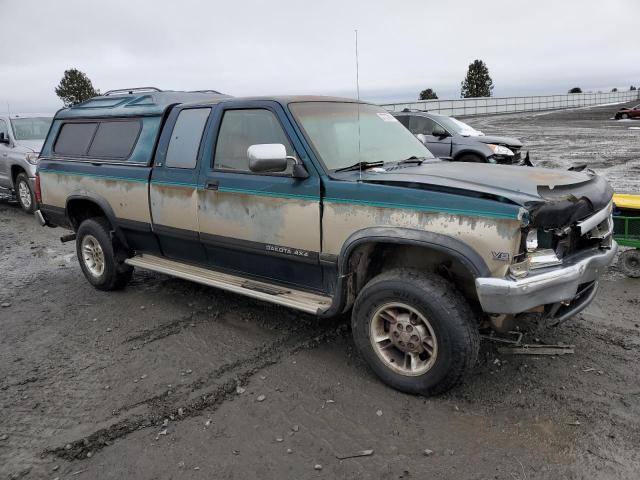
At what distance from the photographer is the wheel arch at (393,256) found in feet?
10.5

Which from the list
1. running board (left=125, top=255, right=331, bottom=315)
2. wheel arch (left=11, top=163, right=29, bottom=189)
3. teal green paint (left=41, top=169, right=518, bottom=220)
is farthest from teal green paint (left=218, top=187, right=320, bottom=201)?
wheel arch (left=11, top=163, right=29, bottom=189)

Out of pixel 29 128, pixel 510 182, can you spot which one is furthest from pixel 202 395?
pixel 29 128

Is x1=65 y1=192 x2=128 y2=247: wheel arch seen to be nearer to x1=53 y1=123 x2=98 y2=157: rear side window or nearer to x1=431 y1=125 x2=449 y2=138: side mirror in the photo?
x1=53 y1=123 x2=98 y2=157: rear side window

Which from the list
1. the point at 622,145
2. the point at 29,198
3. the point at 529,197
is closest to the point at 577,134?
the point at 622,145

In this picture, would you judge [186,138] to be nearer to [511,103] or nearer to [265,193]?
[265,193]

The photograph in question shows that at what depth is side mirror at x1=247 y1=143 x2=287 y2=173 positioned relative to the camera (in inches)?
144

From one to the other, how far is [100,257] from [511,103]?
48.7m

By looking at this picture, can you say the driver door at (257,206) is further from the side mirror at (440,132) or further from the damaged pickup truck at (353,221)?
the side mirror at (440,132)

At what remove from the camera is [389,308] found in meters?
3.62

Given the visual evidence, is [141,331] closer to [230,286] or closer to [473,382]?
[230,286]

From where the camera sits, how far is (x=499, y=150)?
11328 mm

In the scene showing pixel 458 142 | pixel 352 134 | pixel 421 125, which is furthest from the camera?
pixel 421 125

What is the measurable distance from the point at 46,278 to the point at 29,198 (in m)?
4.80

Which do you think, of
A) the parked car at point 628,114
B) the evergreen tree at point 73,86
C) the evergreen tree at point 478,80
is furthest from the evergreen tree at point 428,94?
the evergreen tree at point 73,86
